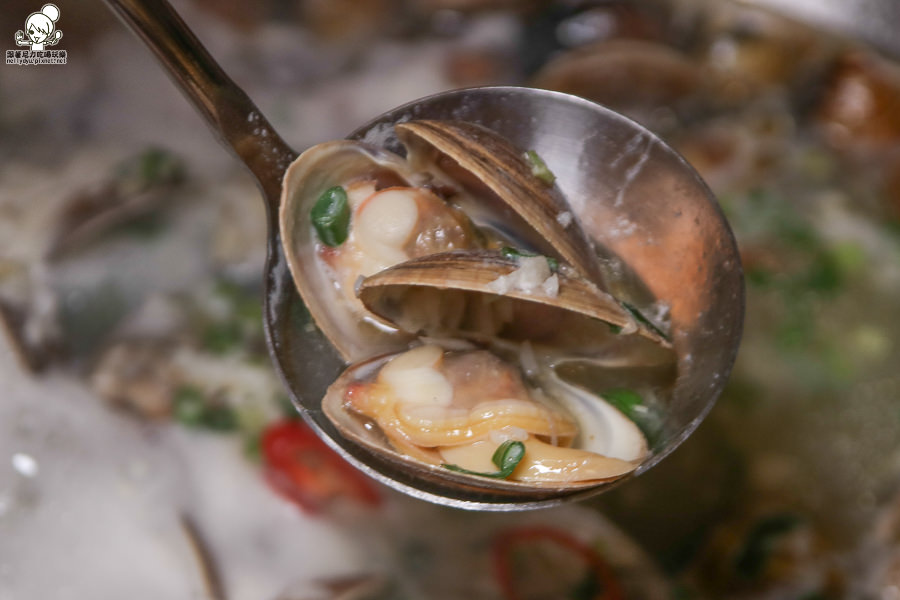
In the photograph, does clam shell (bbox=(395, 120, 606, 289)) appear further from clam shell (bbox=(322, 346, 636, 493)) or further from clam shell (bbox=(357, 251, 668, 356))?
clam shell (bbox=(322, 346, 636, 493))

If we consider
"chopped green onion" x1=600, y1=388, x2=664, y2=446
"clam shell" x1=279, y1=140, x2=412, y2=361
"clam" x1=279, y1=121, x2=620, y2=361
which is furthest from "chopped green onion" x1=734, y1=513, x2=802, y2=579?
"clam shell" x1=279, y1=140, x2=412, y2=361

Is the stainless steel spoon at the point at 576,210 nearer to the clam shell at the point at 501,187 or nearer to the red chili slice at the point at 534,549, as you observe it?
the clam shell at the point at 501,187

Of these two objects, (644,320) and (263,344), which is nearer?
(644,320)

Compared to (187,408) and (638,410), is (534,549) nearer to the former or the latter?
(638,410)

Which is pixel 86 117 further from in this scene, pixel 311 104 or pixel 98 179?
pixel 311 104

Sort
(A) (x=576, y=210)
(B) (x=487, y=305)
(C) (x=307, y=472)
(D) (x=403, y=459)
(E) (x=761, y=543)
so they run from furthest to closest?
(E) (x=761, y=543)
(C) (x=307, y=472)
(A) (x=576, y=210)
(B) (x=487, y=305)
(D) (x=403, y=459)

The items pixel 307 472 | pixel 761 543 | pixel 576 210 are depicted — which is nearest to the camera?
pixel 576 210

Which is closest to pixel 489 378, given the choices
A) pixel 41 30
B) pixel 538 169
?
pixel 538 169
